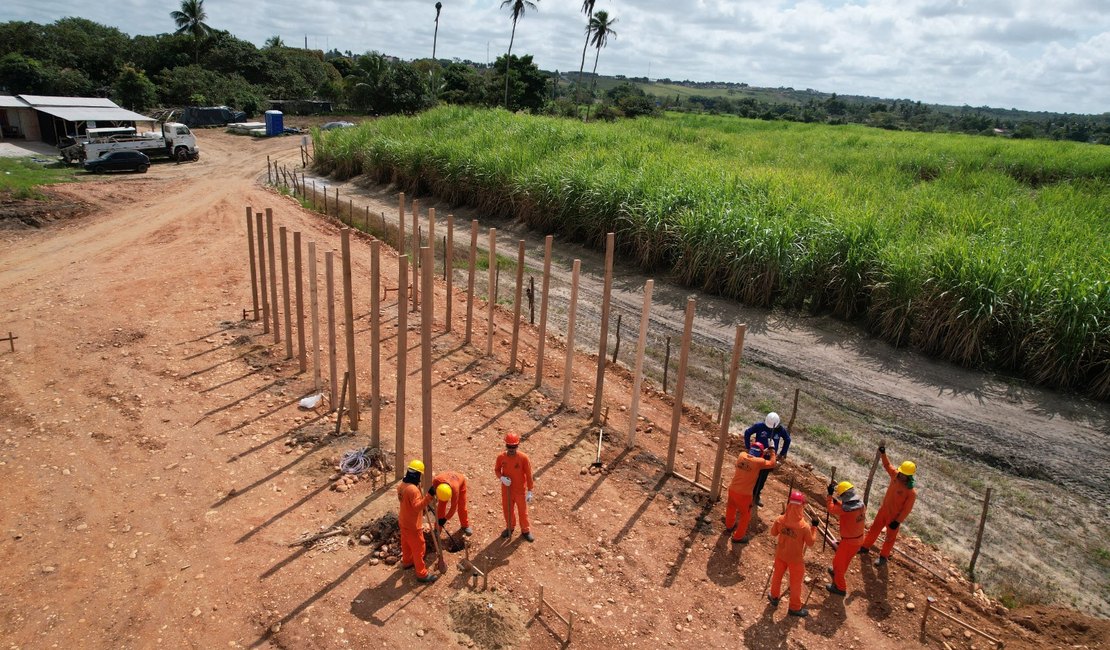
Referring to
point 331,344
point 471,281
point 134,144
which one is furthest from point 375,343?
point 134,144

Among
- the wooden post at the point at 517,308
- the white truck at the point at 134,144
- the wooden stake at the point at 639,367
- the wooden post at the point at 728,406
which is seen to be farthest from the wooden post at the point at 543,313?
the white truck at the point at 134,144

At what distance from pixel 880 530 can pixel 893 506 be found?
346 mm

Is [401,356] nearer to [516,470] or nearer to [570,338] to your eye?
[516,470]

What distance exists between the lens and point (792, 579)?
525 centimetres

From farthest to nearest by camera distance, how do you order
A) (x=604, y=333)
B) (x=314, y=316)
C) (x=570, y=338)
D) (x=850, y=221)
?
1. (x=850, y=221)
2. (x=570, y=338)
3. (x=314, y=316)
4. (x=604, y=333)

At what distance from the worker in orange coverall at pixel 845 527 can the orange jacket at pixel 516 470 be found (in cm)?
264

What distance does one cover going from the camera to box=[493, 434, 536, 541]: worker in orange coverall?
568cm

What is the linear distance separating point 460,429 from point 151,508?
3.19m

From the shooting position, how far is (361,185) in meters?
23.8

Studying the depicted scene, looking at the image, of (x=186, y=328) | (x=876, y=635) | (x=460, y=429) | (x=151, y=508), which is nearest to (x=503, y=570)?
(x=460, y=429)

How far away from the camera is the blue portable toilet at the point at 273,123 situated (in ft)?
125

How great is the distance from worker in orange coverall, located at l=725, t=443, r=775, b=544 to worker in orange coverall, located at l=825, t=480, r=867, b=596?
66 cm

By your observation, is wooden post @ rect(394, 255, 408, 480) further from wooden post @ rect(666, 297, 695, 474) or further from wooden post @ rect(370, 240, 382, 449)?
wooden post @ rect(666, 297, 695, 474)

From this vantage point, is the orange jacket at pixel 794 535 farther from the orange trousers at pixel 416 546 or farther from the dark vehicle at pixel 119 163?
the dark vehicle at pixel 119 163
